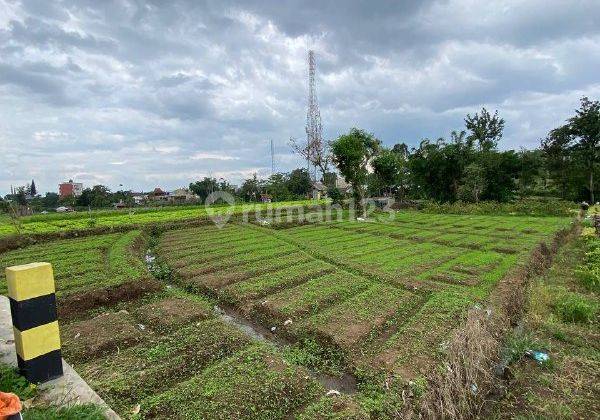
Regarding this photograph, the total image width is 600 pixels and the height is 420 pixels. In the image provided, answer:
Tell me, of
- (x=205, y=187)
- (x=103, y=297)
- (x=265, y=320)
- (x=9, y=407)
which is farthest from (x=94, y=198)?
(x=9, y=407)

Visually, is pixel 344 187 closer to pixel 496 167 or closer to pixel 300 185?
pixel 300 185

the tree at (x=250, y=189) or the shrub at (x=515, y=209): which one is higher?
the tree at (x=250, y=189)

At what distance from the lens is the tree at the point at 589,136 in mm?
34938

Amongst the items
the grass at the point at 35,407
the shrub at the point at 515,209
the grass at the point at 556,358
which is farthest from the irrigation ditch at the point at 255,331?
the shrub at the point at 515,209

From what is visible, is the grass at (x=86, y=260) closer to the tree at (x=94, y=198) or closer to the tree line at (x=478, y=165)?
the tree line at (x=478, y=165)

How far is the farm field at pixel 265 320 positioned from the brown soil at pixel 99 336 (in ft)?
0.11

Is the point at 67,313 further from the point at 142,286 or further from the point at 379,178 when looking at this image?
the point at 379,178

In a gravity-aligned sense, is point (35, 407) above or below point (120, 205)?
below

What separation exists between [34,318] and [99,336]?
3108mm

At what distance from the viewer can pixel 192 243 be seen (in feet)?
57.8

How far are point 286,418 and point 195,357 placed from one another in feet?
6.98

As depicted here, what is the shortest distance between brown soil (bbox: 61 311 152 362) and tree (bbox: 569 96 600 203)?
43828 mm

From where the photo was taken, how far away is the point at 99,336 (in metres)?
6.50

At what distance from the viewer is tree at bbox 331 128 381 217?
27.4 meters
